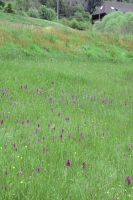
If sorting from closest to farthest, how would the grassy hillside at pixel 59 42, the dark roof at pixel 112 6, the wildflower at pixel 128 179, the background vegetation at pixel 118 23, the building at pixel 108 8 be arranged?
1. the wildflower at pixel 128 179
2. the grassy hillside at pixel 59 42
3. the background vegetation at pixel 118 23
4. the building at pixel 108 8
5. the dark roof at pixel 112 6

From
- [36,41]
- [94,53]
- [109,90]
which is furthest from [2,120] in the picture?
[94,53]

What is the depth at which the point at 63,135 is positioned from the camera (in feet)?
17.1

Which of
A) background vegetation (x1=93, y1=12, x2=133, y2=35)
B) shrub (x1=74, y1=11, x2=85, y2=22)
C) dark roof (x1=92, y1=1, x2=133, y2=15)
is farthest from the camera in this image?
shrub (x1=74, y1=11, x2=85, y2=22)

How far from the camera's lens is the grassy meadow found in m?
3.43

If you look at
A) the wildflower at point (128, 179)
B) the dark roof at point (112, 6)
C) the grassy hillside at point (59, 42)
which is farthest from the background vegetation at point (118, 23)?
the dark roof at point (112, 6)

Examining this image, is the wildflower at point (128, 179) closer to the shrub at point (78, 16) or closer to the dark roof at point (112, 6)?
the dark roof at point (112, 6)

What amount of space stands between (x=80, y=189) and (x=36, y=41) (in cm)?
1839

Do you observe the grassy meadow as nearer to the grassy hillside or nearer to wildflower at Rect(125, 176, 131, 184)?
wildflower at Rect(125, 176, 131, 184)

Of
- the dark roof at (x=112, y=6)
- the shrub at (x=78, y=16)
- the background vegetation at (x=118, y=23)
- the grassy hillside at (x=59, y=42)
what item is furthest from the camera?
the shrub at (x=78, y=16)

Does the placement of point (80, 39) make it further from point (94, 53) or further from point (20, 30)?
point (20, 30)

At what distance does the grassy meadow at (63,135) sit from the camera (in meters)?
3.43

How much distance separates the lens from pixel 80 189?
11.1 ft

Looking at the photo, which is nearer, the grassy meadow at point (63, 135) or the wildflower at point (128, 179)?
the grassy meadow at point (63, 135)

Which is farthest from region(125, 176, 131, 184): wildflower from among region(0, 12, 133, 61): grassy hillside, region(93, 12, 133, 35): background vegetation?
region(93, 12, 133, 35): background vegetation
